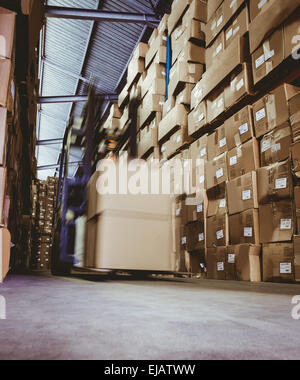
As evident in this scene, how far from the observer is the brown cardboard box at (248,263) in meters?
2.55

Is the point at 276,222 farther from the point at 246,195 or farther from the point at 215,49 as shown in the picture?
the point at 215,49

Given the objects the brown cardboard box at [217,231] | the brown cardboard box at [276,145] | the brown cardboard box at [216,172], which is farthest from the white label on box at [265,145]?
the brown cardboard box at [217,231]

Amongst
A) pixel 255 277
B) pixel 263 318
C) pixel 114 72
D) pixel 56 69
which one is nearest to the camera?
pixel 263 318

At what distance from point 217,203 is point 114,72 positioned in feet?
20.6

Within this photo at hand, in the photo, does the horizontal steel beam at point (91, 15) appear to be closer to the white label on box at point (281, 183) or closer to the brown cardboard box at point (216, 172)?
the brown cardboard box at point (216, 172)

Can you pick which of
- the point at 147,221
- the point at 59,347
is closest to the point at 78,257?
the point at 147,221

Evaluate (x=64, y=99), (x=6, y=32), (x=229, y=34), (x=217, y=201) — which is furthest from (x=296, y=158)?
(x=64, y=99)

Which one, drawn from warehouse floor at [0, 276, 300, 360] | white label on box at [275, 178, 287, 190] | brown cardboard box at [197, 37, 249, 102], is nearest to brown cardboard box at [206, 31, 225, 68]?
brown cardboard box at [197, 37, 249, 102]

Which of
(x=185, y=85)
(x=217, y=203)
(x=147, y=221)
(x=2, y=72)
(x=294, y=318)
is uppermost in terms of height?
(x=185, y=85)

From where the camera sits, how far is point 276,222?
241 centimetres

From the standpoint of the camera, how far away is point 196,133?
3625 millimetres

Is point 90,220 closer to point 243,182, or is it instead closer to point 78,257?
point 78,257

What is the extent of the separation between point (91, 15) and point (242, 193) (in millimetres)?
4802

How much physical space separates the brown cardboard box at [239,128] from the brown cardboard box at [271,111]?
53 millimetres
